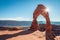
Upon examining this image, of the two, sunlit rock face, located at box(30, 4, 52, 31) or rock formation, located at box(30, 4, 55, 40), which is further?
sunlit rock face, located at box(30, 4, 52, 31)

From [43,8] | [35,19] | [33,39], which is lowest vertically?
[33,39]

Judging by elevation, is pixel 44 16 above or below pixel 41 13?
below

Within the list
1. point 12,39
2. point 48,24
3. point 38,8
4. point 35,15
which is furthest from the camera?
point 35,15

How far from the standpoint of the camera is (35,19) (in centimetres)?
2350

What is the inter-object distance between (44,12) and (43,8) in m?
0.60

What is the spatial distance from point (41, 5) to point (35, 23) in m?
3.60

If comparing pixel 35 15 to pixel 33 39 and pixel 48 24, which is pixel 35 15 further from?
pixel 33 39

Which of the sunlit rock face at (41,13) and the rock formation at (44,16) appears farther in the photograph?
the sunlit rock face at (41,13)

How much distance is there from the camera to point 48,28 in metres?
20.3

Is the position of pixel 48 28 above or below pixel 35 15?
below

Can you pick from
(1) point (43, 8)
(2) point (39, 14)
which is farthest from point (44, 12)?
(2) point (39, 14)

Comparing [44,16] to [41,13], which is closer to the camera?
[44,16]

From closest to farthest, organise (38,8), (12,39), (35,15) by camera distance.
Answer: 1. (12,39)
2. (38,8)
3. (35,15)

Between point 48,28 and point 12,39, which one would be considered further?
point 48,28
